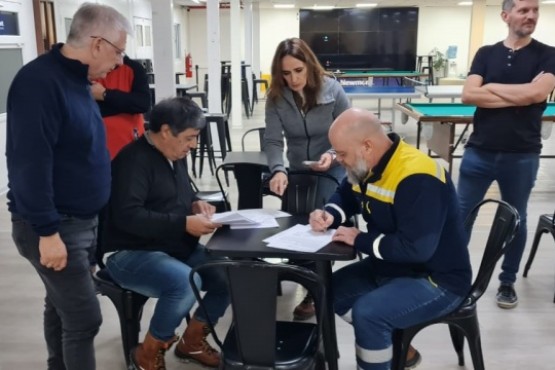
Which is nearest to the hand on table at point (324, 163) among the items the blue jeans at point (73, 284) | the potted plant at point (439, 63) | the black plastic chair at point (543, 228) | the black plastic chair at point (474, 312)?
the black plastic chair at point (474, 312)

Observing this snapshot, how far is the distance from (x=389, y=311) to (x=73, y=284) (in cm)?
106

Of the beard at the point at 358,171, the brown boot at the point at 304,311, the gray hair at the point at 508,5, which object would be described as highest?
the gray hair at the point at 508,5

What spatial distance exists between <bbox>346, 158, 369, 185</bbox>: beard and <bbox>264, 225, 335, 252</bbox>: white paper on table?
0.25 metres

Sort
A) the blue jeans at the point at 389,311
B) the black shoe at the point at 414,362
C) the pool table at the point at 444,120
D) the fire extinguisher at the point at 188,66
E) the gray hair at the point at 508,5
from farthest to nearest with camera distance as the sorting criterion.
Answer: the fire extinguisher at the point at 188,66 → the pool table at the point at 444,120 → the gray hair at the point at 508,5 → the black shoe at the point at 414,362 → the blue jeans at the point at 389,311

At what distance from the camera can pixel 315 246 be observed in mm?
1962

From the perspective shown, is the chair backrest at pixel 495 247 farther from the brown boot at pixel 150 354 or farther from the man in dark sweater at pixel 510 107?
the brown boot at pixel 150 354

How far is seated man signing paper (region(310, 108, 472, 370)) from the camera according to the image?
1821 mm

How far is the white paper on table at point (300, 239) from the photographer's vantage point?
6.39ft

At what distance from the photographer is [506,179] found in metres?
2.81

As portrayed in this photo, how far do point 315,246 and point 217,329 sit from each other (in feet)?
3.62

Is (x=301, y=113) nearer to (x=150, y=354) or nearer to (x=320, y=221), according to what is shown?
(x=320, y=221)

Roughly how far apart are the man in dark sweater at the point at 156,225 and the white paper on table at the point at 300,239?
292 millimetres

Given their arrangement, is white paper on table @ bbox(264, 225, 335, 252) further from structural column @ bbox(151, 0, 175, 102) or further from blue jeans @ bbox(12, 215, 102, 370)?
structural column @ bbox(151, 0, 175, 102)

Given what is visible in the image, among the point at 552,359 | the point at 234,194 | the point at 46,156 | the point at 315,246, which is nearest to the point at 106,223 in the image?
the point at 46,156
